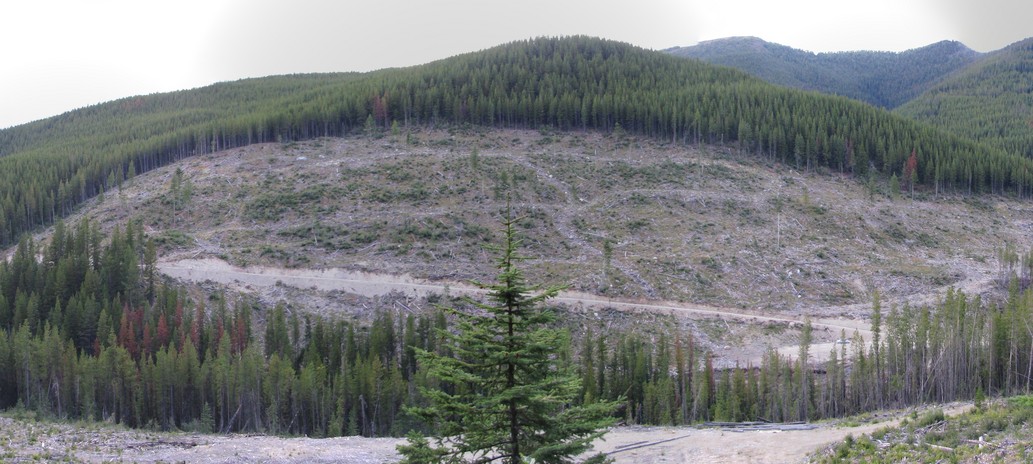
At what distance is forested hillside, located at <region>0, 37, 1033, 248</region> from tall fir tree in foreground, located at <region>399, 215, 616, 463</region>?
120075 mm

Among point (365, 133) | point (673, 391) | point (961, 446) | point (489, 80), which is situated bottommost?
point (673, 391)

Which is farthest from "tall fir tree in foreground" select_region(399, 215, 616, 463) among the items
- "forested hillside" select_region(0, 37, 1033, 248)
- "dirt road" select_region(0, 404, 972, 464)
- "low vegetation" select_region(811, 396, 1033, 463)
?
"forested hillside" select_region(0, 37, 1033, 248)

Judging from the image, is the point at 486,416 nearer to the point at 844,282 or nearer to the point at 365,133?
the point at 844,282

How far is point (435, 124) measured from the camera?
472 ft

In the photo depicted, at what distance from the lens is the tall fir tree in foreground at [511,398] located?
15570 millimetres

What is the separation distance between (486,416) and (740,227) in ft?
296

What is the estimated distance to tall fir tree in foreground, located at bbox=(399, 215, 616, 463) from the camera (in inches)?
613

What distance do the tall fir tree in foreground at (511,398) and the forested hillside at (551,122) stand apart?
120 metres

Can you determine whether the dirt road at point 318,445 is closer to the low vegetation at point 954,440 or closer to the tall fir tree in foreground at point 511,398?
the low vegetation at point 954,440

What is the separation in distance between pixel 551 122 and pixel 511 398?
131 metres

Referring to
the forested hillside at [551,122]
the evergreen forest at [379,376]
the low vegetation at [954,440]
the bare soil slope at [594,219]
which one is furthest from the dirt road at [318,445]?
the forested hillside at [551,122]

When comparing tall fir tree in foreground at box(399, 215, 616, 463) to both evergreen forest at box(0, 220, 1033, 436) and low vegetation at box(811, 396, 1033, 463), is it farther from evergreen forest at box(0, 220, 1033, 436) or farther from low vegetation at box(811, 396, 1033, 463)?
evergreen forest at box(0, 220, 1033, 436)

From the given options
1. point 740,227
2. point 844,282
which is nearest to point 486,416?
point 844,282

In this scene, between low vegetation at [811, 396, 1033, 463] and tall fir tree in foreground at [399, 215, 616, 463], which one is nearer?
tall fir tree in foreground at [399, 215, 616, 463]
